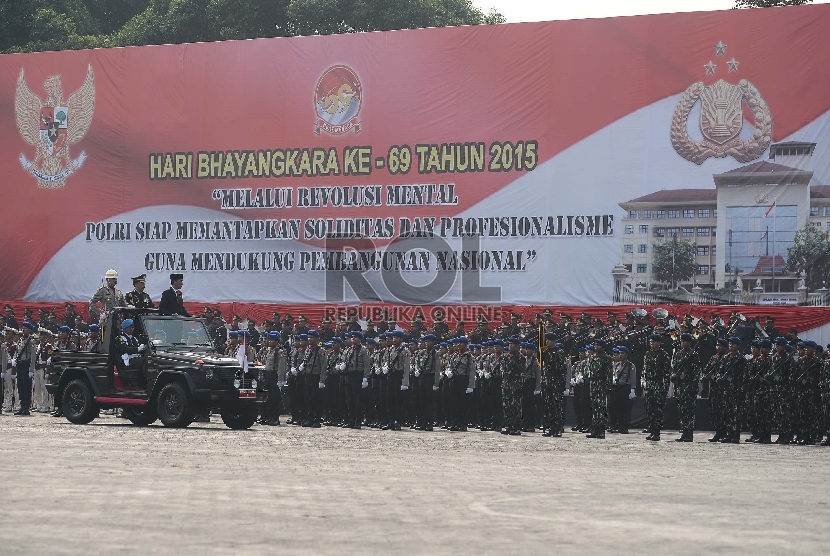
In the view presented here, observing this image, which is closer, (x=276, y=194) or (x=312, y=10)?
(x=276, y=194)

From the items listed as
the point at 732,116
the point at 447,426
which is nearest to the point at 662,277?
the point at 732,116

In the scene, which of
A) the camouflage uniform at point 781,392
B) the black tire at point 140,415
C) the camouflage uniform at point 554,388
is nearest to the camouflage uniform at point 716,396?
the camouflage uniform at point 781,392

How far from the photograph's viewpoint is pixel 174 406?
70.8 feet

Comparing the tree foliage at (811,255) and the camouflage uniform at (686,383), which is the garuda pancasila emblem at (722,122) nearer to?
the tree foliage at (811,255)

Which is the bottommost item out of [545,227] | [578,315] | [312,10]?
[578,315]

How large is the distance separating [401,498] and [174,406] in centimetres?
1050

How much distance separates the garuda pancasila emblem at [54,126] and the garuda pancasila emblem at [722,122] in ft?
50.7

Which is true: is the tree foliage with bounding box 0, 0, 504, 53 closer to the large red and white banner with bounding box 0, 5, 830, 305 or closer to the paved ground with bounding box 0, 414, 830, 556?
the large red and white banner with bounding box 0, 5, 830, 305

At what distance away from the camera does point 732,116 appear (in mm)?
28062

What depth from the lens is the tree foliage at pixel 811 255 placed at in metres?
26.7

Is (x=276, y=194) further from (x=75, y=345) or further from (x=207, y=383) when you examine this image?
(x=207, y=383)

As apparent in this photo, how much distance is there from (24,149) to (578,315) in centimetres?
1635

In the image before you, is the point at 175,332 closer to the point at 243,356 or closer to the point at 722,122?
the point at 243,356

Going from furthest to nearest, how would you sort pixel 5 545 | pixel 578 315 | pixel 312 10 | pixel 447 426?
pixel 312 10
pixel 578 315
pixel 447 426
pixel 5 545
